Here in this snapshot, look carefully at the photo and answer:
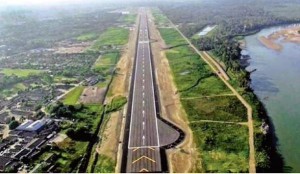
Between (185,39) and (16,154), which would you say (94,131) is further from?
(185,39)

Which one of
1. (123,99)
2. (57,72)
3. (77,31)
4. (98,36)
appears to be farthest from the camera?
(77,31)

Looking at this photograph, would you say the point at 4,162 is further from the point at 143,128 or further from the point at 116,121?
the point at 143,128

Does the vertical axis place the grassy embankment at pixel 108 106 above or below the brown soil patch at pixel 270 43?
above

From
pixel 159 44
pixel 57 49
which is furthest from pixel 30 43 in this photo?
pixel 159 44

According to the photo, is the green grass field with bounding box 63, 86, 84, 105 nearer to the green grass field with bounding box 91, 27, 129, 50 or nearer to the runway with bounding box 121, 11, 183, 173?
the runway with bounding box 121, 11, 183, 173

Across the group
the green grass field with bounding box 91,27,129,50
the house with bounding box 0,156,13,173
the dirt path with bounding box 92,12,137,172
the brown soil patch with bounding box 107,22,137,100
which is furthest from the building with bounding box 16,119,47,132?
the green grass field with bounding box 91,27,129,50

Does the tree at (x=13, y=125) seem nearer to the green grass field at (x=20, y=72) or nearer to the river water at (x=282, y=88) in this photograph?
the green grass field at (x=20, y=72)

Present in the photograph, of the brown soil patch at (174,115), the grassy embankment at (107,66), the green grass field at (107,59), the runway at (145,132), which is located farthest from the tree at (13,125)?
the green grass field at (107,59)
